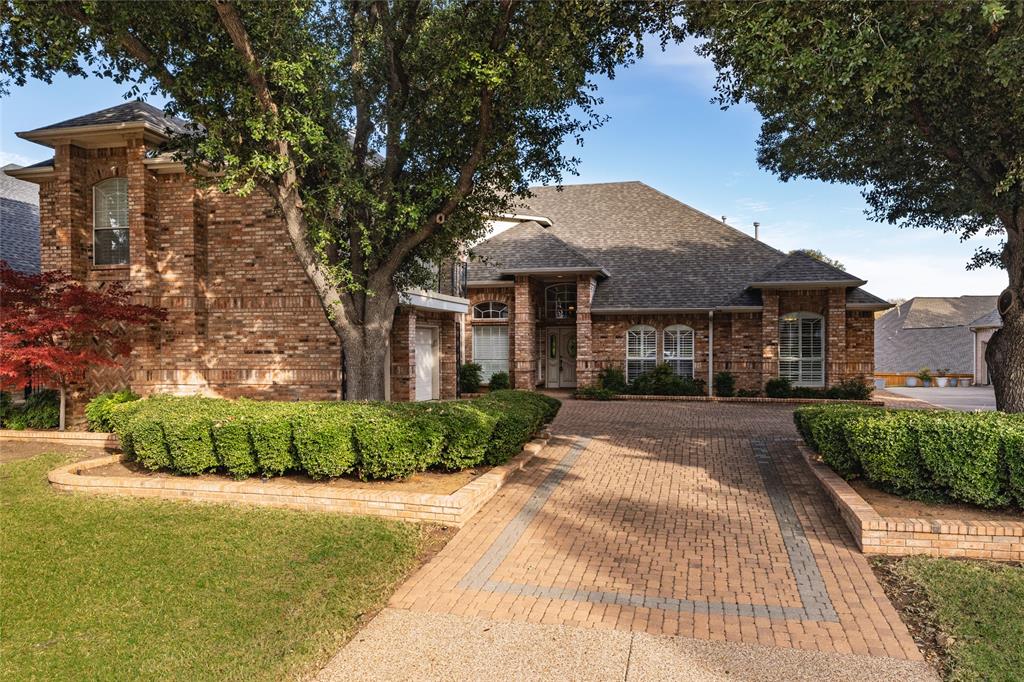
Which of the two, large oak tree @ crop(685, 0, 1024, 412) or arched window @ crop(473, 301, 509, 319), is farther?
arched window @ crop(473, 301, 509, 319)

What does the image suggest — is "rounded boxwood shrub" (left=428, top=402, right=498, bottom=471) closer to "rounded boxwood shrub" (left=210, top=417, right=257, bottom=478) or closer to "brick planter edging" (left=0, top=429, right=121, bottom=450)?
"rounded boxwood shrub" (left=210, top=417, right=257, bottom=478)

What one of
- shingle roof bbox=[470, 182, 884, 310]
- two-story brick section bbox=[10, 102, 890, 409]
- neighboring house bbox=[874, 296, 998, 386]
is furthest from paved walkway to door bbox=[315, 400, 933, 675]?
neighboring house bbox=[874, 296, 998, 386]

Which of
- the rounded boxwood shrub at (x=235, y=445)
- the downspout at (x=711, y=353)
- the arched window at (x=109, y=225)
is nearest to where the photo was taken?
the rounded boxwood shrub at (x=235, y=445)

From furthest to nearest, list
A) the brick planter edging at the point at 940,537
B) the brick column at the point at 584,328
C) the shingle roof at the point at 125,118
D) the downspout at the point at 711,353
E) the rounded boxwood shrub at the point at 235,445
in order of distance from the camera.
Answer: the brick column at the point at 584,328 → the downspout at the point at 711,353 → the shingle roof at the point at 125,118 → the rounded boxwood shrub at the point at 235,445 → the brick planter edging at the point at 940,537

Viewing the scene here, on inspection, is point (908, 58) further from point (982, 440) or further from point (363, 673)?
point (363, 673)

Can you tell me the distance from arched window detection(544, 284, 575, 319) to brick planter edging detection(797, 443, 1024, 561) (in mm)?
17308

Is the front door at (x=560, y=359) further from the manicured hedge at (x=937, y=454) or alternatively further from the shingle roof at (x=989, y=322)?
the shingle roof at (x=989, y=322)

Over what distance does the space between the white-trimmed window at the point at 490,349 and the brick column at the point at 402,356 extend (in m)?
7.88

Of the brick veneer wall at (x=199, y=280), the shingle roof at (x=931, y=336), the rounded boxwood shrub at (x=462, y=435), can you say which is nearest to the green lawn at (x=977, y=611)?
the rounded boxwood shrub at (x=462, y=435)

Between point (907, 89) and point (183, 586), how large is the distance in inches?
413

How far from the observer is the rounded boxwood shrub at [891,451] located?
669 cm

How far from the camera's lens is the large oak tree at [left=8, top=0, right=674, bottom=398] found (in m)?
8.09

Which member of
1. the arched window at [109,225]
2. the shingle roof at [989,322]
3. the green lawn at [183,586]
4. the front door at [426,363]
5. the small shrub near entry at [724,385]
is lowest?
the green lawn at [183,586]

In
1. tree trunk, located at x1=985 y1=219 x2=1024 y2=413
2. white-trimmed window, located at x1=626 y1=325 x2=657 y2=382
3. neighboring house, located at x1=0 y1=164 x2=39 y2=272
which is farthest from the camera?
white-trimmed window, located at x1=626 y1=325 x2=657 y2=382
